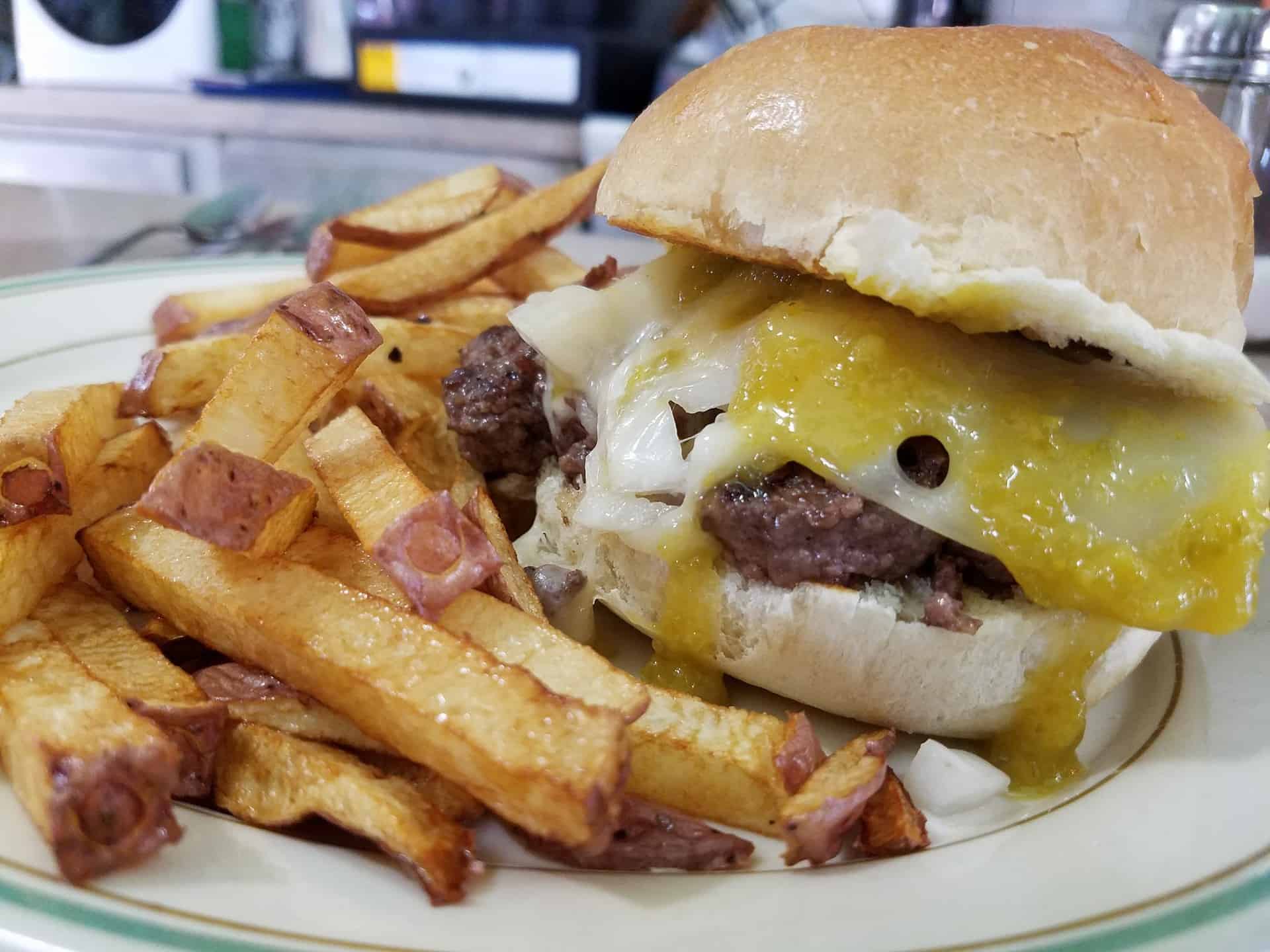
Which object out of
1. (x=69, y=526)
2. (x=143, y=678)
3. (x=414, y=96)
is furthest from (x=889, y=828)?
(x=414, y=96)

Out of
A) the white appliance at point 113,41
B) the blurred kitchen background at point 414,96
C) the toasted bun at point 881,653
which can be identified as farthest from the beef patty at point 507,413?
the white appliance at point 113,41

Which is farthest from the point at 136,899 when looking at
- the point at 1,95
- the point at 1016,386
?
the point at 1,95

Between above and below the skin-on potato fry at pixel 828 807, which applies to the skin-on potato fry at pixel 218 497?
above

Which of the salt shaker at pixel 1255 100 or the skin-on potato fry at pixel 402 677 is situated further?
the salt shaker at pixel 1255 100

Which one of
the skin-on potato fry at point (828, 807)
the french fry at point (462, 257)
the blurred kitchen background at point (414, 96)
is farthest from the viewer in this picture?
the blurred kitchen background at point (414, 96)

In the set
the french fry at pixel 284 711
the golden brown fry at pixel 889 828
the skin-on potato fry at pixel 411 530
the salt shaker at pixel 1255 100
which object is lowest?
the golden brown fry at pixel 889 828

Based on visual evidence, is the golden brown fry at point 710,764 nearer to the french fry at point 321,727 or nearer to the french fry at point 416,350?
the french fry at point 321,727

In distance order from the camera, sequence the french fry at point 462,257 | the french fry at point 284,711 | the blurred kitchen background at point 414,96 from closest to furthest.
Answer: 1. the french fry at point 284,711
2. the french fry at point 462,257
3. the blurred kitchen background at point 414,96

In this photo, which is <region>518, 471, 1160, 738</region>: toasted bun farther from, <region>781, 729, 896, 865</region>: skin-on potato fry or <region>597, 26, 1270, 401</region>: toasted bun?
<region>597, 26, 1270, 401</region>: toasted bun
